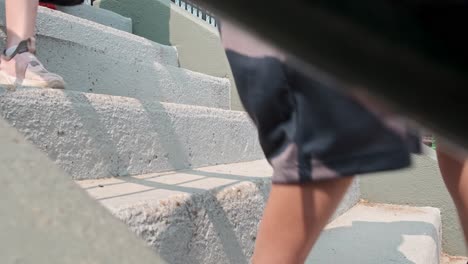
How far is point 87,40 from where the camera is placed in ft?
7.16

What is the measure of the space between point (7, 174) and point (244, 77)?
14.7 inches

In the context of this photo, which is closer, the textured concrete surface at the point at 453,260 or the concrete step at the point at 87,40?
the concrete step at the point at 87,40

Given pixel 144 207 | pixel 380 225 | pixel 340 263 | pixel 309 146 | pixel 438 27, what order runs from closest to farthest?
pixel 438 27 < pixel 309 146 < pixel 144 207 < pixel 340 263 < pixel 380 225

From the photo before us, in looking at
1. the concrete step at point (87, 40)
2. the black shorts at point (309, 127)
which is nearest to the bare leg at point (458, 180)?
the black shorts at point (309, 127)

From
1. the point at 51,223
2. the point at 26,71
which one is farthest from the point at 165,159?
the point at 51,223

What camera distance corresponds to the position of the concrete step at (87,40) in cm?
177

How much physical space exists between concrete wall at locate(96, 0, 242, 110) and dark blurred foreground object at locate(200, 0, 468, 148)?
2556 millimetres

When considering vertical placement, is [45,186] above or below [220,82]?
above

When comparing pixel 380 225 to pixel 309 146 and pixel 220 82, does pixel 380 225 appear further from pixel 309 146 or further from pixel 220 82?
pixel 309 146

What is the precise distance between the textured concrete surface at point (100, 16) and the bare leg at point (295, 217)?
213cm

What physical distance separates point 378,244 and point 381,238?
7 cm

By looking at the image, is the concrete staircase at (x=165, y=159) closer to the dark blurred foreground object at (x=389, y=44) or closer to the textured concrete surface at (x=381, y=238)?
the textured concrete surface at (x=381, y=238)

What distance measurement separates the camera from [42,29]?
1.95 m

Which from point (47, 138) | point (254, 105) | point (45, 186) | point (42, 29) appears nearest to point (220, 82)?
point (42, 29)
